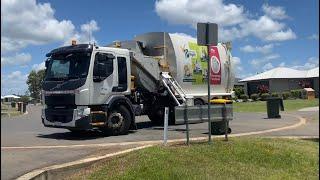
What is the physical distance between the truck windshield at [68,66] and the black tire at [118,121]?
5.46 feet

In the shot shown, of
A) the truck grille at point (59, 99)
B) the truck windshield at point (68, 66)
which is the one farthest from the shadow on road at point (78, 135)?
the truck windshield at point (68, 66)

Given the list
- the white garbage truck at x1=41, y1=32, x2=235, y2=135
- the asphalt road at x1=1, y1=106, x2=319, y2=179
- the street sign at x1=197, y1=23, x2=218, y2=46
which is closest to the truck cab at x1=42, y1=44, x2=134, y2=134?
the white garbage truck at x1=41, y1=32, x2=235, y2=135

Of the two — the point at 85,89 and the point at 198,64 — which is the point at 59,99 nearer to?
the point at 85,89

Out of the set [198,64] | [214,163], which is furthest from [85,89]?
[214,163]

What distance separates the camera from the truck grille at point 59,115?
1617cm

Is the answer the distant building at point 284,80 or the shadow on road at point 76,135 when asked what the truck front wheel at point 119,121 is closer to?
the shadow on road at point 76,135

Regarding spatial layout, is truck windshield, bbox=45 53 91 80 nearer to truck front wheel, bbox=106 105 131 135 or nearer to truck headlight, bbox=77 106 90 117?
truck headlight, bbox=77 106 90 117

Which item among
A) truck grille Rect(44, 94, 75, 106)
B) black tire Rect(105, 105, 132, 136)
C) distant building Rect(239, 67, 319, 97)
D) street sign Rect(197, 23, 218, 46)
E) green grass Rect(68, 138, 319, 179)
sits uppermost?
distant building Rect(239, 67, 319, 97)

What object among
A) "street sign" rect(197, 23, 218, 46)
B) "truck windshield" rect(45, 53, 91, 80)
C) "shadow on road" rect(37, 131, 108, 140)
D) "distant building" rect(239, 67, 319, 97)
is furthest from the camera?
"distant building" rect(239, 67, 319, 97)

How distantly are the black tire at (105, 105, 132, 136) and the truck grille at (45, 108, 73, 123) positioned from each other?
1.20 meters

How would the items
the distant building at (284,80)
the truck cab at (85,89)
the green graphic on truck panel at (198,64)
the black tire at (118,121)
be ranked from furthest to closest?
the distant building at (284,80) < the green graphic on truck panel at (198,64) < the black tire at (118,121) < the truck cab at (85,89)

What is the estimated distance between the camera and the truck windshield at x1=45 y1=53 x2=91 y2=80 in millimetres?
16172

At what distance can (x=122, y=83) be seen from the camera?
56.9ft

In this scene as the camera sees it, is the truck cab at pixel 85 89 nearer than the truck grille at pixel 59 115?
Yes
